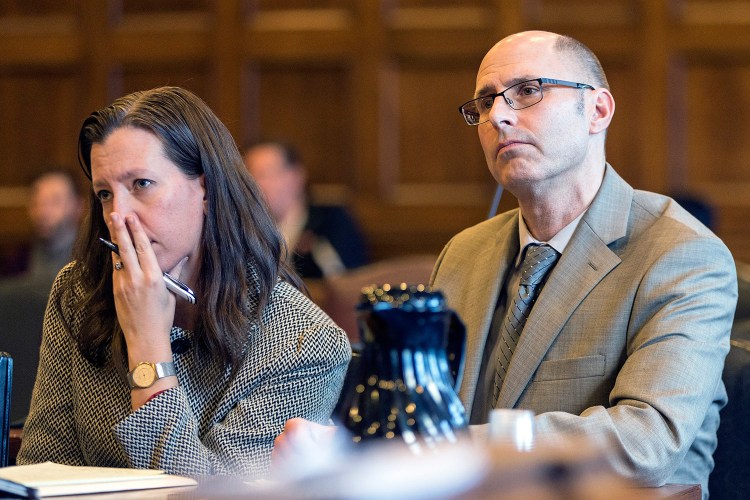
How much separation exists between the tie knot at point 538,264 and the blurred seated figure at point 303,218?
9.75 ft

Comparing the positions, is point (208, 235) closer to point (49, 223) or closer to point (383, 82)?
point (383, 82)

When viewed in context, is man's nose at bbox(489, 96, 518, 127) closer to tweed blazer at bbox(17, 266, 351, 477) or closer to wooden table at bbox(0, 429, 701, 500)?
tweed blazer at bbox(17, 266, 351, 477)

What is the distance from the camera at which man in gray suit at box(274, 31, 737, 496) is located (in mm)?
1681

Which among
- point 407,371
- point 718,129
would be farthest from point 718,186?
point 407,371

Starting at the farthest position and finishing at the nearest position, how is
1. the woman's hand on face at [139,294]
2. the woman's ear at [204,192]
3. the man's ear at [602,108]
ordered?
the man's ear at [602,108]
the woman's ear at [204,192]
the woman's hand on face at [139,294]

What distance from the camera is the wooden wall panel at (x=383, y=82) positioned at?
508cm

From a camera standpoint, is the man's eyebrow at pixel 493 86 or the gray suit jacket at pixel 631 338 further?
the man's eyebrow at pixel 493 86

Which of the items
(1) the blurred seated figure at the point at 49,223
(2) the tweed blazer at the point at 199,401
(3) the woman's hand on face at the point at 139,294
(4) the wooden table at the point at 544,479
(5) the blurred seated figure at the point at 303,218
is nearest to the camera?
(4) the wooden table at the point at 544,479

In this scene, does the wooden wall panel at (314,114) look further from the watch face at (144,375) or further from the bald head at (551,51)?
the watch face at (144,375)

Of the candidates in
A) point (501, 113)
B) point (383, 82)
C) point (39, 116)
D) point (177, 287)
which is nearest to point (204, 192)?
point (177, 287)

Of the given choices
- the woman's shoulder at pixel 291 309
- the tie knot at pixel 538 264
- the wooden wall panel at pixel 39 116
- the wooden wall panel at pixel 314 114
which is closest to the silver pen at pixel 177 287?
the woman's shoulder at pixel 291 309

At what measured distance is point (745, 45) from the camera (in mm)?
5027

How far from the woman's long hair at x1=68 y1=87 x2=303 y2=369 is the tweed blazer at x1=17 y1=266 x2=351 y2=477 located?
3cm

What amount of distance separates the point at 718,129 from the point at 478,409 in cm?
348
